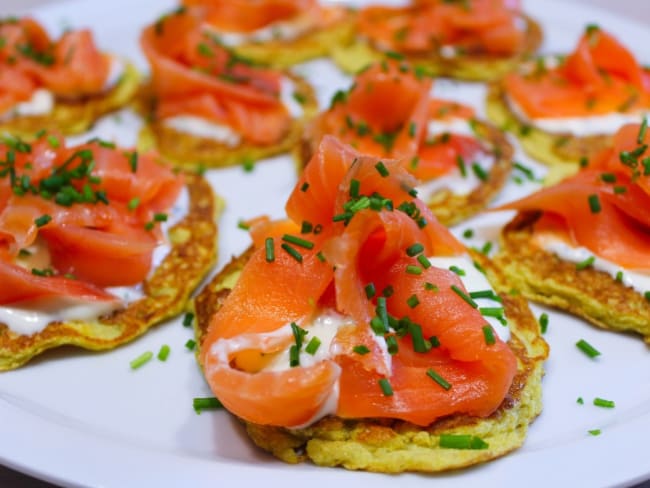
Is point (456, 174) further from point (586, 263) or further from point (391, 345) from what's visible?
point (391, 345)

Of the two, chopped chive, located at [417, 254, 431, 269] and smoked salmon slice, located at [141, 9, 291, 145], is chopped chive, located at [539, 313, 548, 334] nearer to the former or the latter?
chopped chive, located at [417, 254, 431, 269]

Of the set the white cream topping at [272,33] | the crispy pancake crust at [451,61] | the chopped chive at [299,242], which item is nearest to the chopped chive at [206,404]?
the chopped chive at [299,242]

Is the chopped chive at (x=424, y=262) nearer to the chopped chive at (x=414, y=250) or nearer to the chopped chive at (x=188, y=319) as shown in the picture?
the chopped chive at (x=414, y=250)

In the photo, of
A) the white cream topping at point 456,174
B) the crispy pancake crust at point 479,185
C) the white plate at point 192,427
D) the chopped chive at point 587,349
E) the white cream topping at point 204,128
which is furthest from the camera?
the white cream topping at point 204,128

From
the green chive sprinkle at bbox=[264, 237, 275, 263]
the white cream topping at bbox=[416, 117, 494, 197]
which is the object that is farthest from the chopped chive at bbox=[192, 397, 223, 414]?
the white cream topping at bbox=[416, 117, 494, 197]

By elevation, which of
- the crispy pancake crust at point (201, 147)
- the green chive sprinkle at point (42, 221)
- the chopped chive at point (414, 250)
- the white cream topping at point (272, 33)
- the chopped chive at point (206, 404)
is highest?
the chopped chive at point (414, 250)

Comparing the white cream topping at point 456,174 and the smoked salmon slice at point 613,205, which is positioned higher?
the smoked salmon slice at point 613,205

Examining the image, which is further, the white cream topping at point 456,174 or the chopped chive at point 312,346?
the white cream topping at point 456,174
